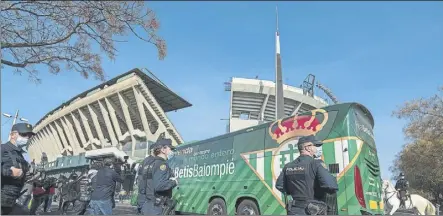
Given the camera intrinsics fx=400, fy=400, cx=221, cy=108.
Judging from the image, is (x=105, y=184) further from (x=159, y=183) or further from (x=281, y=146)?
(x=281, y=146)

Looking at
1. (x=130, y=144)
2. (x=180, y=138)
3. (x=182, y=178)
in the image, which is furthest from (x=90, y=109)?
(x=182, y=178)

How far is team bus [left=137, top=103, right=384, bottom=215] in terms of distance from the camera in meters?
8.11

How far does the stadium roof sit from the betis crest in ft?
120

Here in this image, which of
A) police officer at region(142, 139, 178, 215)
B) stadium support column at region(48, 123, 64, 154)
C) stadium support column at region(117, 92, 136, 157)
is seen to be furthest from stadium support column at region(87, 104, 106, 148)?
police officer at region(142, 139, 178, 215)

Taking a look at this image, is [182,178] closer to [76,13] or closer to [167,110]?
[76,13]

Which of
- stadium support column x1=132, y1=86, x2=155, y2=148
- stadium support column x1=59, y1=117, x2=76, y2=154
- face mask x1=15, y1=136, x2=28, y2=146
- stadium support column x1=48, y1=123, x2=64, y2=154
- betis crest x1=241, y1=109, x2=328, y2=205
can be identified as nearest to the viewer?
face mask x1=15, y1=136, x2=28, y2=146

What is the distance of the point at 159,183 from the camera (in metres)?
5.45

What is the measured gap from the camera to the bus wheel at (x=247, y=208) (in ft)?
32.5

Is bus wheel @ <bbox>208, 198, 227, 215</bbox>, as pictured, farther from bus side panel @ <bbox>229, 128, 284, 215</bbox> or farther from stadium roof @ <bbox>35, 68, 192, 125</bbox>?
stadium roof @ <bbox>35, 68, 192, 125</bbox>

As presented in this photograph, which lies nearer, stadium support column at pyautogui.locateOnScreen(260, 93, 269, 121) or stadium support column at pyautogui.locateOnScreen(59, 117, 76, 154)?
stadium support column at pyautogui.locateOnScreen(260, 93, 269, 121)

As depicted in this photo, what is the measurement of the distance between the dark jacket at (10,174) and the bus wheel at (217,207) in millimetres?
6639

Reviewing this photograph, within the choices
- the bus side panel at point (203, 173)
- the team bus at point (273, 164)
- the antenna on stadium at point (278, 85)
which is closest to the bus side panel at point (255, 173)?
the team bus at point (273, 164)

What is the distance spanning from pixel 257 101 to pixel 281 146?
142 feet

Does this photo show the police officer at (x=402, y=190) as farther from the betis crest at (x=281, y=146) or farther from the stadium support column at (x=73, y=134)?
the stadium support column at (x=73, y=134)
